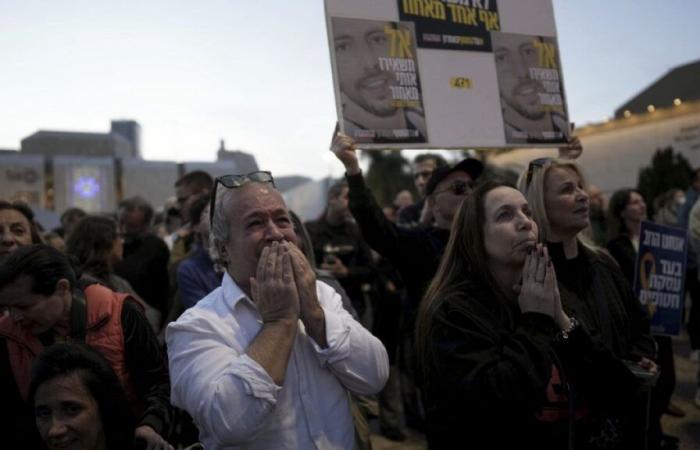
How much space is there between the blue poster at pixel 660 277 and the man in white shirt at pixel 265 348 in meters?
2.86

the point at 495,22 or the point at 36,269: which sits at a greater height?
the point at 495,22

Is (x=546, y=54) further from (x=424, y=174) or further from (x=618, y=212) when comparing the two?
(x=618, y=212)

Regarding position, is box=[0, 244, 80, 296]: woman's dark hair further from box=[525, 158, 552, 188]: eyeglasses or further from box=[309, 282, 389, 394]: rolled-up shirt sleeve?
box=[525, 158, 552, 188]: eyeglasses

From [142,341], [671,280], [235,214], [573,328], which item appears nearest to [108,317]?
[142,341]

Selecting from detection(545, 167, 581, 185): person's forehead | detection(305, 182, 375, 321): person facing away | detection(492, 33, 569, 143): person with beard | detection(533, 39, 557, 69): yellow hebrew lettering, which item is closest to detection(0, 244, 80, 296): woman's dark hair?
detection(545, 167, 581, 185): person's forehead

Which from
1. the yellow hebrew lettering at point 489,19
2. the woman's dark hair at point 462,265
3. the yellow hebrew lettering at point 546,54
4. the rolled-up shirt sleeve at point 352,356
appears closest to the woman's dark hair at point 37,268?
the rolled-up shirt sleeve at point 352,356

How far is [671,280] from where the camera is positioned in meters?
4.62

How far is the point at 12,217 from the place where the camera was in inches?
140

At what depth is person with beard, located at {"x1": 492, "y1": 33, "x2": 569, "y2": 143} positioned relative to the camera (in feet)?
13.4

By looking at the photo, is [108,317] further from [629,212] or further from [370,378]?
[629,212]

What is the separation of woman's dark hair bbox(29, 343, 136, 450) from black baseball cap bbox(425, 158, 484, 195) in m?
2.38

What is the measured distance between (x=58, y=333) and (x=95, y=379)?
0.42 m

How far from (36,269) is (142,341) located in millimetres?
521

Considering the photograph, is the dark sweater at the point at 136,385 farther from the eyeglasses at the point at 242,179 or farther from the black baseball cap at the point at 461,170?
the black baseball cap at the point at 461,170
